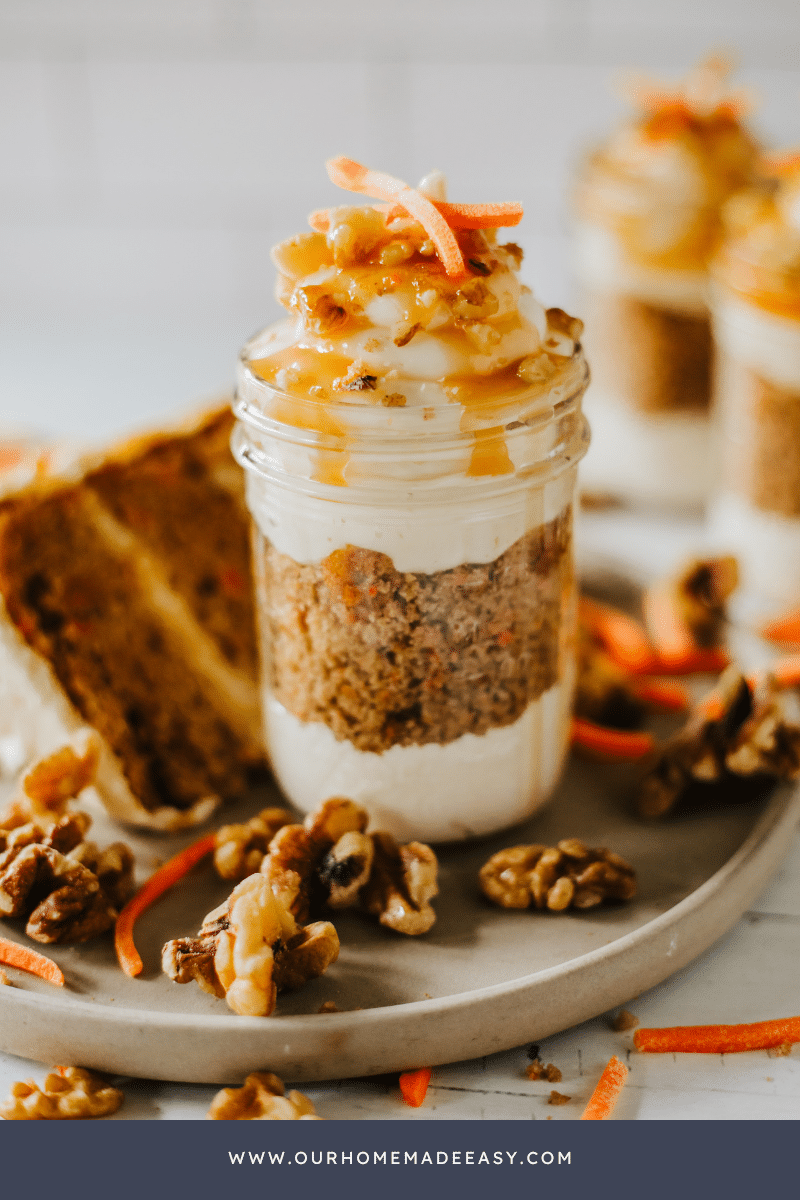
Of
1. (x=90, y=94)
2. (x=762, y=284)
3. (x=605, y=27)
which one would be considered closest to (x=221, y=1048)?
(x=762, y=284)

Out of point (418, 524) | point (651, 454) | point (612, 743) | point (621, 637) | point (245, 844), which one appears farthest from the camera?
point (651, 454)

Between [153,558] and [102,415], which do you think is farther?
[102,415]

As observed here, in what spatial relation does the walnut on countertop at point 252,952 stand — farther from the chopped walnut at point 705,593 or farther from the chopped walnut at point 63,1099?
the chopped walnut at point 705,593

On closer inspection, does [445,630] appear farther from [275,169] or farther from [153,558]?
[275,169]

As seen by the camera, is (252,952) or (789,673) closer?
(252,952)

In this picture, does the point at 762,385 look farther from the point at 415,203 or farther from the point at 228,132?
the point at 228,132

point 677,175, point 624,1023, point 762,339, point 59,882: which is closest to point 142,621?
point 59,882

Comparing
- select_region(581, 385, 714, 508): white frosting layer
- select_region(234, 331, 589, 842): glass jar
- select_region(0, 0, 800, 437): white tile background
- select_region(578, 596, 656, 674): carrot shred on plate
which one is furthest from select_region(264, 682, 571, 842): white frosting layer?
select_region(0, 0, 800, 437): white tile background

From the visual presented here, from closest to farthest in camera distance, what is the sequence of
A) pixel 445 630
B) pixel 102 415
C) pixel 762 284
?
1. pixel 445 630
2. pixel 762 284
3. pixel 102 415
